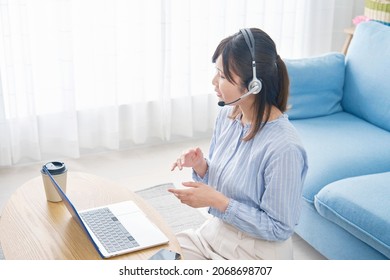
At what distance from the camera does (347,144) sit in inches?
94.4

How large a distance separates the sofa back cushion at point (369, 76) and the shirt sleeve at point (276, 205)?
123 centimetres

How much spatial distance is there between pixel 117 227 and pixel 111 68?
1635mm

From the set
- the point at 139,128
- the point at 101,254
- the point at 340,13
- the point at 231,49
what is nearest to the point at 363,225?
the point at 231,49

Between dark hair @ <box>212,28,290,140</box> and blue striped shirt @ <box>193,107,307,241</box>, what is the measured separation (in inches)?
1.5

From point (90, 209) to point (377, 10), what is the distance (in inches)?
89.3

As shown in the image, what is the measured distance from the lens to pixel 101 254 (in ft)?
4.70

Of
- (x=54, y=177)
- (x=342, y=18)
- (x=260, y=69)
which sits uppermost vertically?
(x=260, y=69)

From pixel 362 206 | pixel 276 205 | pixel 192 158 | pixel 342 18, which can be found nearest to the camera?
pixel 276 205

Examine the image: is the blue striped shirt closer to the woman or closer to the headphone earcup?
the woman

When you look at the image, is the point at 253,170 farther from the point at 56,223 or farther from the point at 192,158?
the point at 56,223

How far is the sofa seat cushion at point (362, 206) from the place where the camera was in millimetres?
1860

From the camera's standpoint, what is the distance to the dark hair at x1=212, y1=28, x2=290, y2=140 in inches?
59.3

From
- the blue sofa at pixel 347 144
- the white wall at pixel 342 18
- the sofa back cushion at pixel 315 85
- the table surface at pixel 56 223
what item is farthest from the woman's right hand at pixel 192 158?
the white wall at pixel 342 18

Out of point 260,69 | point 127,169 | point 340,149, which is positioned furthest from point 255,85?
point 127,169
